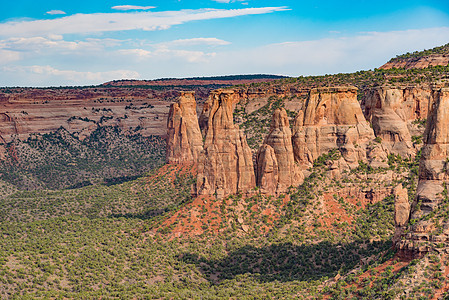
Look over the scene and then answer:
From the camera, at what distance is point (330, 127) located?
92.9 meters

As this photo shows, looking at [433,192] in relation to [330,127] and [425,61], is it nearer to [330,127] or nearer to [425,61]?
[330,127]

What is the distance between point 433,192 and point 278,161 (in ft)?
96.9

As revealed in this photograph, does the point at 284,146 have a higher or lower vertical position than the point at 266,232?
higher

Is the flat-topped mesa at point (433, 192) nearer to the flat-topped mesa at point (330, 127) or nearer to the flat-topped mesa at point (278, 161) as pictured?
the flat-topped mesa at point (278, 161)

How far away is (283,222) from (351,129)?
16.1m

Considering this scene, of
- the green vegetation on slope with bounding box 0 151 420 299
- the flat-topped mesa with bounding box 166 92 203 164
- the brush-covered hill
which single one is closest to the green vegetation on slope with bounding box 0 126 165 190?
the flat-topped mesa with bounding box 166 92 203 164

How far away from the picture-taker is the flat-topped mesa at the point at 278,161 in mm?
88625

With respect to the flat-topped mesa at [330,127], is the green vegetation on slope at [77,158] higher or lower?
lower

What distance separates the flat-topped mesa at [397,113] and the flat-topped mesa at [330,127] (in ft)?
15.1

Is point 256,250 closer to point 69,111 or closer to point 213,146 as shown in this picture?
point 213,146

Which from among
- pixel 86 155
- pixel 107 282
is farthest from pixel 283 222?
pixel 86 155

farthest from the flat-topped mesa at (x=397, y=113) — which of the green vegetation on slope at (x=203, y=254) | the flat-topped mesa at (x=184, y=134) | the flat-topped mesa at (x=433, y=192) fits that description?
the flat-topped mesa at (x=184, y=134)

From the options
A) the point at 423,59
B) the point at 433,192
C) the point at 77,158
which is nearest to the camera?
the point at 433,192

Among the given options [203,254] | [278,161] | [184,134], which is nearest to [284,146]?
[278,161]
